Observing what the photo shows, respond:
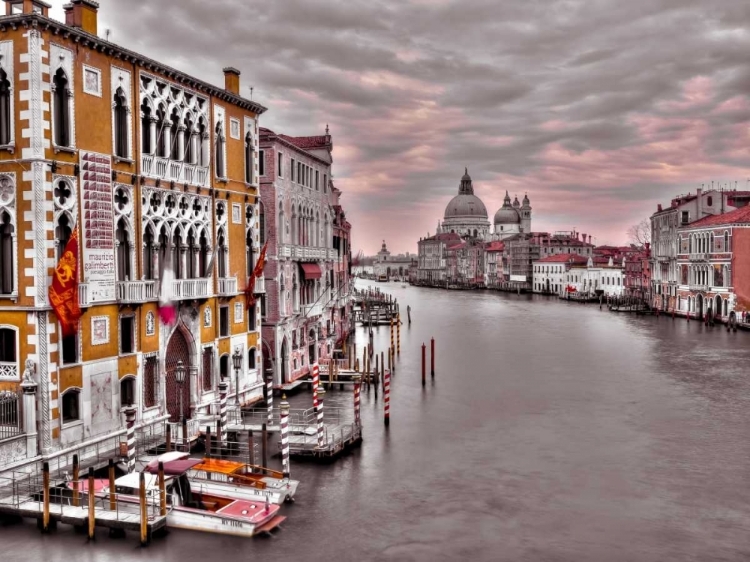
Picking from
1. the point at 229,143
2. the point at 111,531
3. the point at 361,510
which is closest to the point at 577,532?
the point at 361,510

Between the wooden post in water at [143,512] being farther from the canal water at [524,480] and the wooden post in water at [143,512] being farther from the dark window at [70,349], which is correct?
the dark window at [70,349]

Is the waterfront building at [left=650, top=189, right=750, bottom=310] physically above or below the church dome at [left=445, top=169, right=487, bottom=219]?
below

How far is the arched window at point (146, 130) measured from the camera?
18.0 m

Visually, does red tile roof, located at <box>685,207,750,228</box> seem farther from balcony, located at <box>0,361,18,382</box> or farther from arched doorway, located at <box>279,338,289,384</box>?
balcony, located at <box>0,361,18,382</box>

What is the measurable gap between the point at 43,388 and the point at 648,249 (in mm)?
76804

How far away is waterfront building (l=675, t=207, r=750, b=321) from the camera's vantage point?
53.6m

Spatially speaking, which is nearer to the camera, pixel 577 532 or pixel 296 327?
pixel 577 532

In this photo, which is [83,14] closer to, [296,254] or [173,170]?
[173,170]

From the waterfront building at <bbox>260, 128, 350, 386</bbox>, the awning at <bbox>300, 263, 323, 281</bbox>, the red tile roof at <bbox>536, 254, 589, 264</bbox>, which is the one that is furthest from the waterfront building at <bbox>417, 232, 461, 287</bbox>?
the awning at <bbox>300, 263, 323, 281</bbox>

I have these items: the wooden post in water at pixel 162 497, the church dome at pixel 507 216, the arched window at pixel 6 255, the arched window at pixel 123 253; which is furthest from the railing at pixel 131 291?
the church dome at pixel 507 216

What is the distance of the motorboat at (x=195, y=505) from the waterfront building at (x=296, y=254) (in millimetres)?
11534

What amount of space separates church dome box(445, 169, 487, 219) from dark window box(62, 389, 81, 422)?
589 feet

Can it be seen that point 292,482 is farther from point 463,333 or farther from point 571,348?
point 463,333

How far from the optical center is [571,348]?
43.9m
